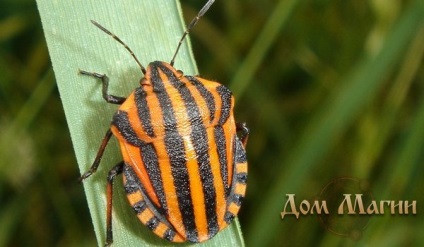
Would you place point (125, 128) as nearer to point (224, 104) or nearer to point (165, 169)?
point (165, 169)

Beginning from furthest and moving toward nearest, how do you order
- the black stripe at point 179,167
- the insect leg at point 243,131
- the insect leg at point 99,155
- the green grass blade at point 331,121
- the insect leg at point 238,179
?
the green grass blade at point 331,121 → the insect leg at point 243,131 → the insect leg at point 238,179 → the insect leg at point 99,155 → the black stripe at point 179,167

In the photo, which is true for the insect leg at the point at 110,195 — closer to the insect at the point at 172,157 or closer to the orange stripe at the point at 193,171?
the insect at the point at 172,157

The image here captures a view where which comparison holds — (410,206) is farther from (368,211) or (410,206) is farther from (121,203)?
(121,203)

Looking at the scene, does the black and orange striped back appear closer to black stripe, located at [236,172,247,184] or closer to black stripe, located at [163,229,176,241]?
black stripe, located at [163,229,176,241]

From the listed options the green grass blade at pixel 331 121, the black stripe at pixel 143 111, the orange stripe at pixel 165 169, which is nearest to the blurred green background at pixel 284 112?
the green grass blade at pixel 331 121

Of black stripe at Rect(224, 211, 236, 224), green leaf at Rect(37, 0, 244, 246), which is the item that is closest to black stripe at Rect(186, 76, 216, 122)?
green leaf at Rect(37, 0, 244, 246)
